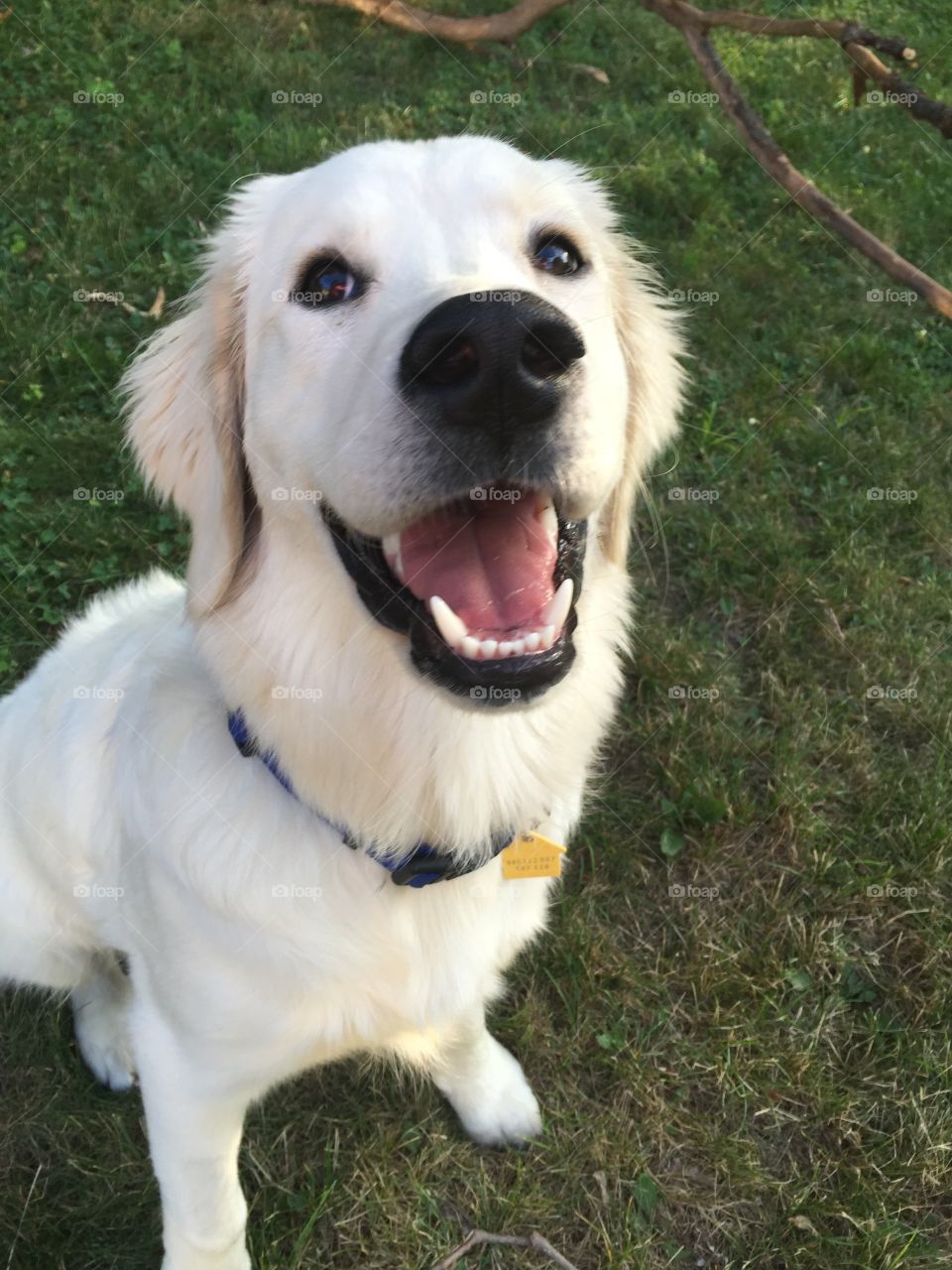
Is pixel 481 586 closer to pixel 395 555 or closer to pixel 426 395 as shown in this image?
pixel 395 555

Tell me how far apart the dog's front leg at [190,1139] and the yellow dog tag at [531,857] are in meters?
0.74

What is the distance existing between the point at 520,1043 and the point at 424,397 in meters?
2.08

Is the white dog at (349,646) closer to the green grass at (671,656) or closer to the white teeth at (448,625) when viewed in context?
the white teeth at (448,625)

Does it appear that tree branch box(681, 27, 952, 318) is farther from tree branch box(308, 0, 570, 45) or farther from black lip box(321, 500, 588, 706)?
black lip box(321, 500, 588, 706)

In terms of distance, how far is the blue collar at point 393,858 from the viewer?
1.92 m

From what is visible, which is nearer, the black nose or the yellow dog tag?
the black nose

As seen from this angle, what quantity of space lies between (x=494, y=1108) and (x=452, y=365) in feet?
6.89

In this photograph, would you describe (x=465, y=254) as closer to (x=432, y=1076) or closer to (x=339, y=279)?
(x=339, y=279)

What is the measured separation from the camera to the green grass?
2.61m

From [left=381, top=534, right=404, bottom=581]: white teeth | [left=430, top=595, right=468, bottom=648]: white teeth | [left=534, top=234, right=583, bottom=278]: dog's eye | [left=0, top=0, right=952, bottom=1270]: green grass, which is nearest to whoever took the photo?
[left=430, top=595, right=468, bottom=648]: white teeth

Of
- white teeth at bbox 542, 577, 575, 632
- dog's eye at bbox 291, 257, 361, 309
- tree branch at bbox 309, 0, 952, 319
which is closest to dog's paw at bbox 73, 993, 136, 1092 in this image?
white teeth at bbox 542, 577, 575, 632

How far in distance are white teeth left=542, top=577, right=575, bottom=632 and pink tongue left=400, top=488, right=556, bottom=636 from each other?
0.02m

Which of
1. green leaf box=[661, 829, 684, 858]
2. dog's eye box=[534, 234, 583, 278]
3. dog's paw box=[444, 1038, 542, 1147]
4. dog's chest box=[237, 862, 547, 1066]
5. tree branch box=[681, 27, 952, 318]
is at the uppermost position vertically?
tree branch box=[681, 27, 952, 318]

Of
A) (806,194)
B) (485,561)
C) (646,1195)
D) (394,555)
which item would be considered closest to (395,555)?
(394,555)
